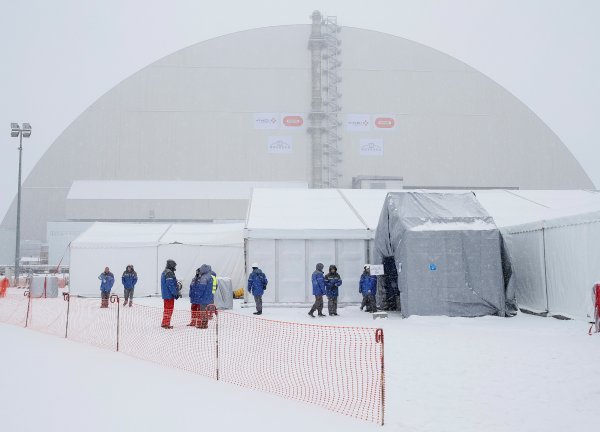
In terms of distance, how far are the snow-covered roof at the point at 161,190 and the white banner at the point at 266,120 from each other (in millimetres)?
3746

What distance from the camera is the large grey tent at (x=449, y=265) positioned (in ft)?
43.2

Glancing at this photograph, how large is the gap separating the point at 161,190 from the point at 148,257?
13.6 meters

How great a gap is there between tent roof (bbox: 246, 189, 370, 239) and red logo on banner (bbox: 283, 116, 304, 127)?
15.2 metres

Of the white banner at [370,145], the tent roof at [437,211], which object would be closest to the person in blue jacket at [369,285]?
the tent roof at [437,211]

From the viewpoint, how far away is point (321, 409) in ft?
18.4

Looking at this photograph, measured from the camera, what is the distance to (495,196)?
20641 millimetres

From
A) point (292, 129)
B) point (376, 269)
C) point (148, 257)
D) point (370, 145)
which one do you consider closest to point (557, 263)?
point (376, 269)

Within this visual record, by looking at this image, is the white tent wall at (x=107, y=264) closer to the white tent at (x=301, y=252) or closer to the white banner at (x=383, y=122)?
the white tent at (x=301, y=252)

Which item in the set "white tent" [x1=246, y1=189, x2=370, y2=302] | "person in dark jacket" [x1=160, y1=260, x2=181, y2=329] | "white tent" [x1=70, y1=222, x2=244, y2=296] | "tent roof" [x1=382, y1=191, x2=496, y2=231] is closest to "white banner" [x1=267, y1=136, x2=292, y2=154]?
"white tent" [x1=70, y1=222, x2=244, y2=296]

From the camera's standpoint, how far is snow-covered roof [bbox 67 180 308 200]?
33312 mm

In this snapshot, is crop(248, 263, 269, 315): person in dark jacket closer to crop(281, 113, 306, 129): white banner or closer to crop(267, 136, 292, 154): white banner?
crop(267, 136, 292, 154): white banner

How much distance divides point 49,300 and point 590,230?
57.0 feet

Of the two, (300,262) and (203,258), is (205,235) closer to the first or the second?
(203,258)

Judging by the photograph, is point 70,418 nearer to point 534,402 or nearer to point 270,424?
point 270,424
